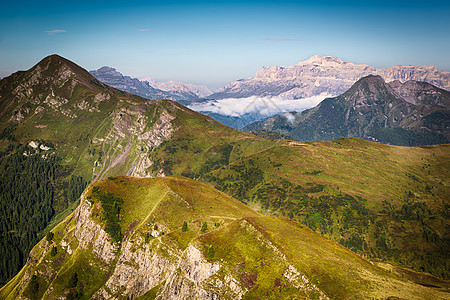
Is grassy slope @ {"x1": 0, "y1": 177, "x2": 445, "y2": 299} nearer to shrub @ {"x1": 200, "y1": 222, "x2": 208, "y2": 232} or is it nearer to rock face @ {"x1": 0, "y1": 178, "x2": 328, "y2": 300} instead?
rock face @ {"x1": 0, "y1": 178, "x2": 328, "y2": 300}

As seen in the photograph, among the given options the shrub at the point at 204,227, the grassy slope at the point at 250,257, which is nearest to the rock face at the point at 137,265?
the grassy slope at the point at 250,257

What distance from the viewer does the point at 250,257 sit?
122 metres

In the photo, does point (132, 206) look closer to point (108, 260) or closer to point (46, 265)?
point (108, 260)

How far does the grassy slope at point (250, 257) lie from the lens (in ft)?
351

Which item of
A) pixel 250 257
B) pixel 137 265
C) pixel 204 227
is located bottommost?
pixel 137 265

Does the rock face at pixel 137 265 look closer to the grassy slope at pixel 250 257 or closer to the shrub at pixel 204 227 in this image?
the grassy slope at pixel 250 257

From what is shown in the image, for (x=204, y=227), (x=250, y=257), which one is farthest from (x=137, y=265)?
(x=250, y=257)

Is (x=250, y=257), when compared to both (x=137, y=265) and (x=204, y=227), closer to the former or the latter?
(x=204, y=227)

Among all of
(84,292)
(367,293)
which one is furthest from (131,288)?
(367,293)

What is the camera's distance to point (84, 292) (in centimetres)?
16362

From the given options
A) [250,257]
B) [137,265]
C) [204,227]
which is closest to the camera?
[250,257]

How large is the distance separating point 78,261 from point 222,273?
107893 millimetres

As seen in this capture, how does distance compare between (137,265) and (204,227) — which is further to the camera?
(137,265)

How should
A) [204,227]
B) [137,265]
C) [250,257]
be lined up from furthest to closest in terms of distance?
[137,265]
[204,227]
[250,257]
